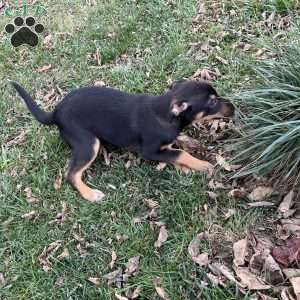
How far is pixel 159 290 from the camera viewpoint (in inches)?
144

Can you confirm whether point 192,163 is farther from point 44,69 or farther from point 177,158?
point 44,69

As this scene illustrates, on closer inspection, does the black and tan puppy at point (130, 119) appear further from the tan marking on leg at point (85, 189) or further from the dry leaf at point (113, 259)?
the dry leaf at point (113, 259)

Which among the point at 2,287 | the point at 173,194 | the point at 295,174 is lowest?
the point at 2,287

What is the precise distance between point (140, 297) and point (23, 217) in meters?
1.40

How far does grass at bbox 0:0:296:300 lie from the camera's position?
155 inches

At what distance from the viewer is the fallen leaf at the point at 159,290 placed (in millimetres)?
3609

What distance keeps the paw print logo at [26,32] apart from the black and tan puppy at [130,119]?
7.94 feet

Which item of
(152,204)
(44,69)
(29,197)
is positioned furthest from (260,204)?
(44,69)

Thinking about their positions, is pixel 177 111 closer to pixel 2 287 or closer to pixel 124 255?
pixel 124 255

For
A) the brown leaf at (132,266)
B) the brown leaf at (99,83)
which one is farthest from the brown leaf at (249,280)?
the brown leaf at (99,83)

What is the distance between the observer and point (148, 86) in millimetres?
5637

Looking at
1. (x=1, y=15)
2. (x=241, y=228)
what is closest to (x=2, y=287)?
(x=241, y=228)

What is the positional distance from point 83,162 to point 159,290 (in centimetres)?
145

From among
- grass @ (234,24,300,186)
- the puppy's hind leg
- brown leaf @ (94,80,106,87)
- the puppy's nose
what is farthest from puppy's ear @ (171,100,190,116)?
brown leaf @ (94,80,106,87)
